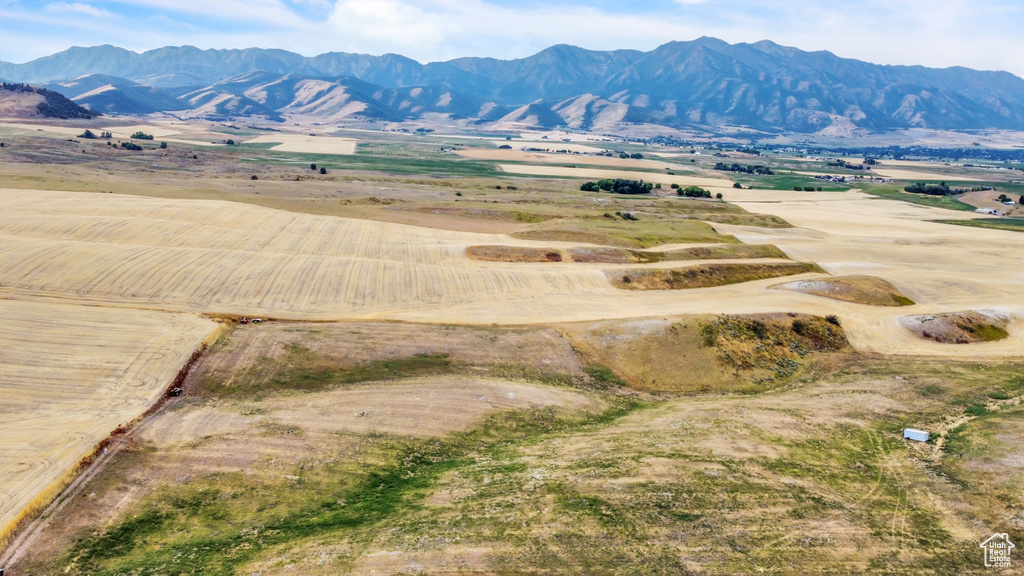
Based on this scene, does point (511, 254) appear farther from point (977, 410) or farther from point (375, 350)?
point (977, 410)

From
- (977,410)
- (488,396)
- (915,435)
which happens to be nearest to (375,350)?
(488,396)

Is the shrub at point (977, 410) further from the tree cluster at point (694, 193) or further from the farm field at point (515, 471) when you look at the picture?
the tree cluster at point (694, 193)

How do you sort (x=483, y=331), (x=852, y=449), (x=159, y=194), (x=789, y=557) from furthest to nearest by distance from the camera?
(x=159, y=194)
(x=483, y=331)
(x=852, y=449)
(x=789, y=557)

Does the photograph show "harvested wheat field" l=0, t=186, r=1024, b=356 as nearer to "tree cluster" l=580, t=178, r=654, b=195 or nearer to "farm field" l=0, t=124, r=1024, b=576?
"farm field" l=0, t=124, r=1024, b=576

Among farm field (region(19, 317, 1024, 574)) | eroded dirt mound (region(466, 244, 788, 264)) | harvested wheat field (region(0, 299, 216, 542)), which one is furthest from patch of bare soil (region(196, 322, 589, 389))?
eroded dirt mound (region(466, 244, 788, 264))

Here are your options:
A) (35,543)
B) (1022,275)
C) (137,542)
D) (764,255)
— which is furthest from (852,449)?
(1022,275)

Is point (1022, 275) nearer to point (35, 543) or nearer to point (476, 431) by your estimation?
point (476, 431)
